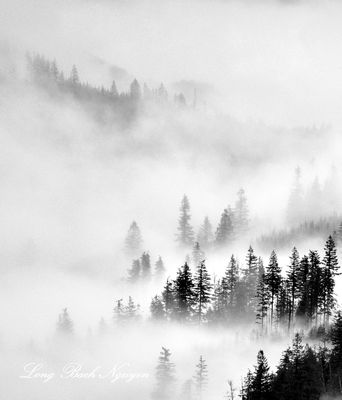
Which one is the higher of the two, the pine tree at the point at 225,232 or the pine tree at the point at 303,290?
the pine tree at the point at 225,232

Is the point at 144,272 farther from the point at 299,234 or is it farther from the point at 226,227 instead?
the point at 299,234

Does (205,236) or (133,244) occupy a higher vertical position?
(205,236)

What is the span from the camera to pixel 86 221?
136 m

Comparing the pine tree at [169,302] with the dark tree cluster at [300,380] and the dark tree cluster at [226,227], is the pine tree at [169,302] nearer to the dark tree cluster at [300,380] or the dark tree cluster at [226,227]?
the dark tree cluster at [300,380]

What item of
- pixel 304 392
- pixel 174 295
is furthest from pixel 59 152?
pixel 304 392

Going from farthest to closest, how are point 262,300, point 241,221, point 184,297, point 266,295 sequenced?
point 241,221 < point 184,297 < point 266,295 < point 262,300

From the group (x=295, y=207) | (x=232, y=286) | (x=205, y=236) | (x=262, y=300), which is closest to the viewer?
(x=262, y=300)

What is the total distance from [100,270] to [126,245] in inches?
280

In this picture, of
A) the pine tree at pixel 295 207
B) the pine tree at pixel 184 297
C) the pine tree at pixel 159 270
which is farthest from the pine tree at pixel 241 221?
the pine tree at pixel 184 297

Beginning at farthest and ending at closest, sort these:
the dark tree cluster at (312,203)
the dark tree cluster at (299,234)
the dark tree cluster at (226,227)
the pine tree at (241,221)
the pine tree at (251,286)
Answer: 1. the dark tree cluster at (312,203)
2. the pine tree at (241,221)
3. the dark tree cluster at (226,227)
4. the dark tree cluster at (299,234)
5. the pine tree at (251,286)

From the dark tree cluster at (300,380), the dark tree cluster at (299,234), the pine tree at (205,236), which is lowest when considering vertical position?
the dark tree cluster at (300,380)

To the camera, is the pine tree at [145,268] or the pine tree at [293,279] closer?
the pine tree at [293,279]

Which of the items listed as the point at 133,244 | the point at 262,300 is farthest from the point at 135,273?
the point at 262,300

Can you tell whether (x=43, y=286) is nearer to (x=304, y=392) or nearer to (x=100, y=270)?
(x=100, y=270)
